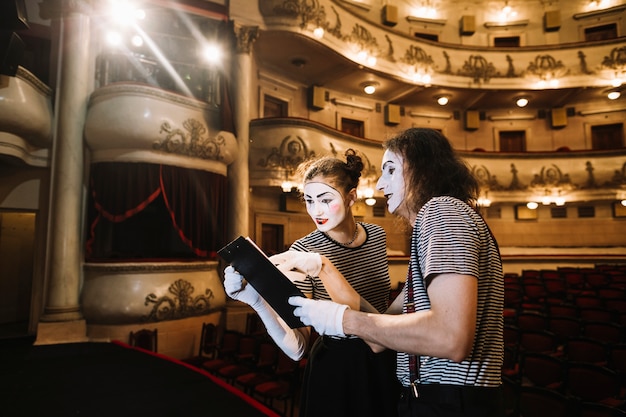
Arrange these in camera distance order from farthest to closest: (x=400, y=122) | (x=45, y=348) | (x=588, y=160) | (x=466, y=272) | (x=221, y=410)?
(x=400, y=122)
(x=588, y=160)
(x=45, y=348)
(x=221, y=410)
(x=466, y=272)

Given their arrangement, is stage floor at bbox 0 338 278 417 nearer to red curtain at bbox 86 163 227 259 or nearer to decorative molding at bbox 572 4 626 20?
red curtain at bbox 86 163 227 259

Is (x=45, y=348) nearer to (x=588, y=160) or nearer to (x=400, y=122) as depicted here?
(x=400, y=122)

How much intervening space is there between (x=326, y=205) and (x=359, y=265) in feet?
0.98

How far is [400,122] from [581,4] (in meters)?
8.46

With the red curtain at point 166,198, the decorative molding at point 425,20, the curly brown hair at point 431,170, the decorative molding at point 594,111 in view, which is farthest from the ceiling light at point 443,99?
the curly brown hair at point 431,170

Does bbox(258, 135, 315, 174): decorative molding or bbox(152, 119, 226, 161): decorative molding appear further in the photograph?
bbox(258, 135, 315, 174): decorative molding

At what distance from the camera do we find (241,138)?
8164mm

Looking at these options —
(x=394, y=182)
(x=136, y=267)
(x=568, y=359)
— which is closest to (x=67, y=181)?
(x=136, y=267)

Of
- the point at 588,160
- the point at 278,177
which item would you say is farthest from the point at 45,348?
the point at 588,160

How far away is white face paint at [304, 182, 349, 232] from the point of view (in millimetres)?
1682

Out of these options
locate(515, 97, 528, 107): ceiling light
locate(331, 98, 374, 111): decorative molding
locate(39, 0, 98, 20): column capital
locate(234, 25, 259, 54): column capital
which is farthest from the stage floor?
locate(515, 97, 528, 107): ceiling light

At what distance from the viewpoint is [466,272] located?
2.93 feet

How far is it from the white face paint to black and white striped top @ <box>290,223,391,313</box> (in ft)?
0.25

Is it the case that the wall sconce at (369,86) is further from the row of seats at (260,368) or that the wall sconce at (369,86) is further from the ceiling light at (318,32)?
the row of seats at (260,368)
